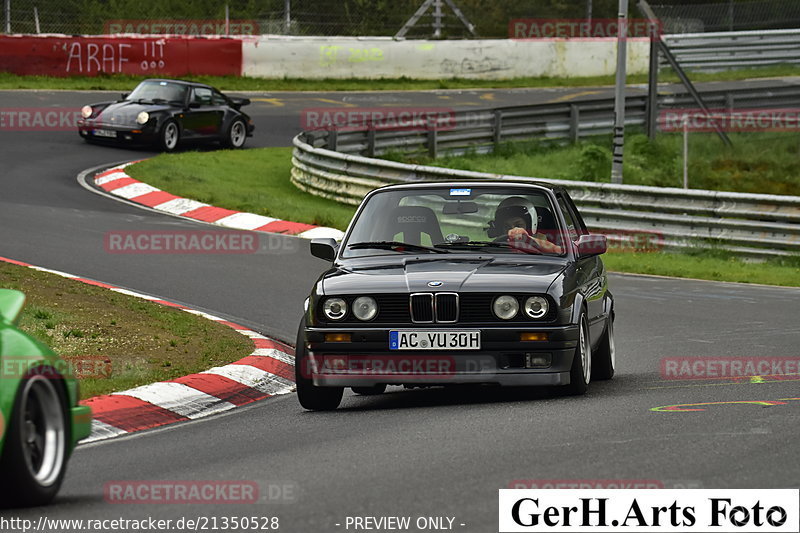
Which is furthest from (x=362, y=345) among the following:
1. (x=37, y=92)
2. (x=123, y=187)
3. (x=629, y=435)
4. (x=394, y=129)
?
(x=37, y=92)

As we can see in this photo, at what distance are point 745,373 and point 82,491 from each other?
17.8ft

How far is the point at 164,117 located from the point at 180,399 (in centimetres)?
1788

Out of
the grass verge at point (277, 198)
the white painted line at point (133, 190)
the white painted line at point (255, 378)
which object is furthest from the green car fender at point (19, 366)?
the white painted line at point (133, 190)

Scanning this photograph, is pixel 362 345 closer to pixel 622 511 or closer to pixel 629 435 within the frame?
pixel 629 435

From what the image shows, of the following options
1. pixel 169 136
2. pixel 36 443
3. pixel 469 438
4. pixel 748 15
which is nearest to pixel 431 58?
pixel 748 15

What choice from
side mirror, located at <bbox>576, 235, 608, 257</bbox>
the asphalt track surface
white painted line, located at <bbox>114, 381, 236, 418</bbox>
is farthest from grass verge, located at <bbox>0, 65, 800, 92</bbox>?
white painted line, located at <bbox>114, 381, 236, 418</bbox>

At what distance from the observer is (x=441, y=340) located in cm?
829

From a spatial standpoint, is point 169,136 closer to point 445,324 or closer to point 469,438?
point 445,324

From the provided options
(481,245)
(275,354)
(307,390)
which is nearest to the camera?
(307,390)

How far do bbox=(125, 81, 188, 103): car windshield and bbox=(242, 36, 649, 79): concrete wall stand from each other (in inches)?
418

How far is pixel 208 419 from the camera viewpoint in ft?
28.1

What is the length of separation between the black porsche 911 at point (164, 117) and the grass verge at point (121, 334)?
12991 millimetres

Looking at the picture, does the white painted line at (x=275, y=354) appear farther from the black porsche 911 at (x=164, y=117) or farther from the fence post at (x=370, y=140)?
the black porsche 911 at (x=164, y=117)

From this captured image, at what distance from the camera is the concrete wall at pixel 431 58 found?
37781mm
